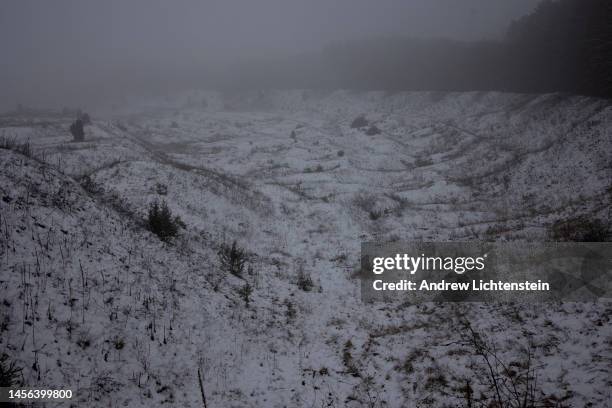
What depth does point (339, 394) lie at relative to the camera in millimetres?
6965

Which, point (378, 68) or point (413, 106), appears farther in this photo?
point (378, 68)

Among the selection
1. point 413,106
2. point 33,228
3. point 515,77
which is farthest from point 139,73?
point 33,228

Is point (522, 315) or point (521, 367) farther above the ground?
point (522, 315)

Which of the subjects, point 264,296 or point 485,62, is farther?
point 485,62

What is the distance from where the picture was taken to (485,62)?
172 feet

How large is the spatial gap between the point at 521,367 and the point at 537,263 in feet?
18.1

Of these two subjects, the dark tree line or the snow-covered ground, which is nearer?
the snow-covered ground

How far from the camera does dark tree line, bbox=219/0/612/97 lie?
104 ft

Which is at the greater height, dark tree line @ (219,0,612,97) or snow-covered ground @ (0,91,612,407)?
dark tree line @ (219,0,612,97)

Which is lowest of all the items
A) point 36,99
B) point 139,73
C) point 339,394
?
point 339,394

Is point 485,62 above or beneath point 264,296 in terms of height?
above

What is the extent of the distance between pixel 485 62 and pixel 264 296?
60083mm

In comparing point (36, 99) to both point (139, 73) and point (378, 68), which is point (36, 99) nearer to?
point (139, 73)

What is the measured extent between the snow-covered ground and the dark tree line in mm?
11103
